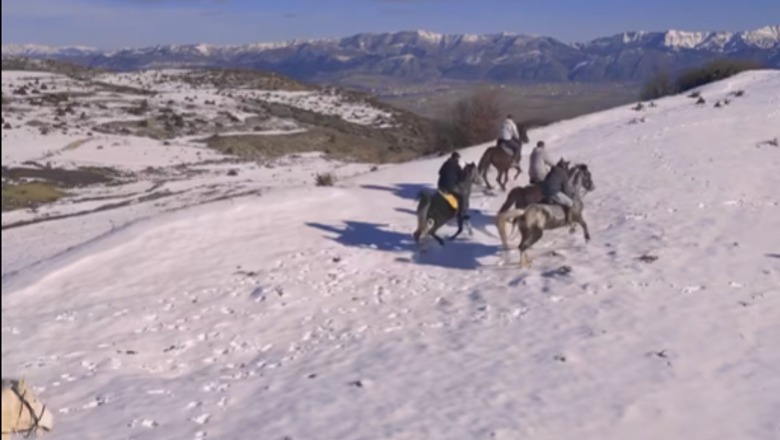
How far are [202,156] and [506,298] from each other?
36.5 metres

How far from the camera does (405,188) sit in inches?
910

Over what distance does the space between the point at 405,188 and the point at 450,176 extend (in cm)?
411

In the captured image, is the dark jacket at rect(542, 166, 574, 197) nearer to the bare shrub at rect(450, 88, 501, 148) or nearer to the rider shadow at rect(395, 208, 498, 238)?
the rider shadow at rect(395, 208, 498, 238)

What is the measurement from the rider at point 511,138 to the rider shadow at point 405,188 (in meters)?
2.07

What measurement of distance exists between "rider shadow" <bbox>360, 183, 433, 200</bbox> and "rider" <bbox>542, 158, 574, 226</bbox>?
206 inches

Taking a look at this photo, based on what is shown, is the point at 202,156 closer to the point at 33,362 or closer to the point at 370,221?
the point at 370,221

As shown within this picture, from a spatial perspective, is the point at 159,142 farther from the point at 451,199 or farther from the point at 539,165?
the point at 451,199

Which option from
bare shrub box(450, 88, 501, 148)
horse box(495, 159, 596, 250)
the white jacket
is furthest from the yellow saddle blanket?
bare shrub box(450, 88, 501, 148)

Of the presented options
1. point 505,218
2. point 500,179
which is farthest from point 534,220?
point 500,179

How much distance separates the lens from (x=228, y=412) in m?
11.5

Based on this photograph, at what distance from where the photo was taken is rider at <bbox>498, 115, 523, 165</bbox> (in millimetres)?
22266

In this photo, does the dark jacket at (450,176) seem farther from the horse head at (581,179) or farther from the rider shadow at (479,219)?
the horse head at (581,179)

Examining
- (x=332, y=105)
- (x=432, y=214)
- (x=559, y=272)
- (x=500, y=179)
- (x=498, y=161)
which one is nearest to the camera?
(x=559, y=272)

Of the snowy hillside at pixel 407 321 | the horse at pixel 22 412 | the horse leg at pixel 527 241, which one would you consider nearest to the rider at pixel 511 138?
the snowy hillside at pixel 407 321
